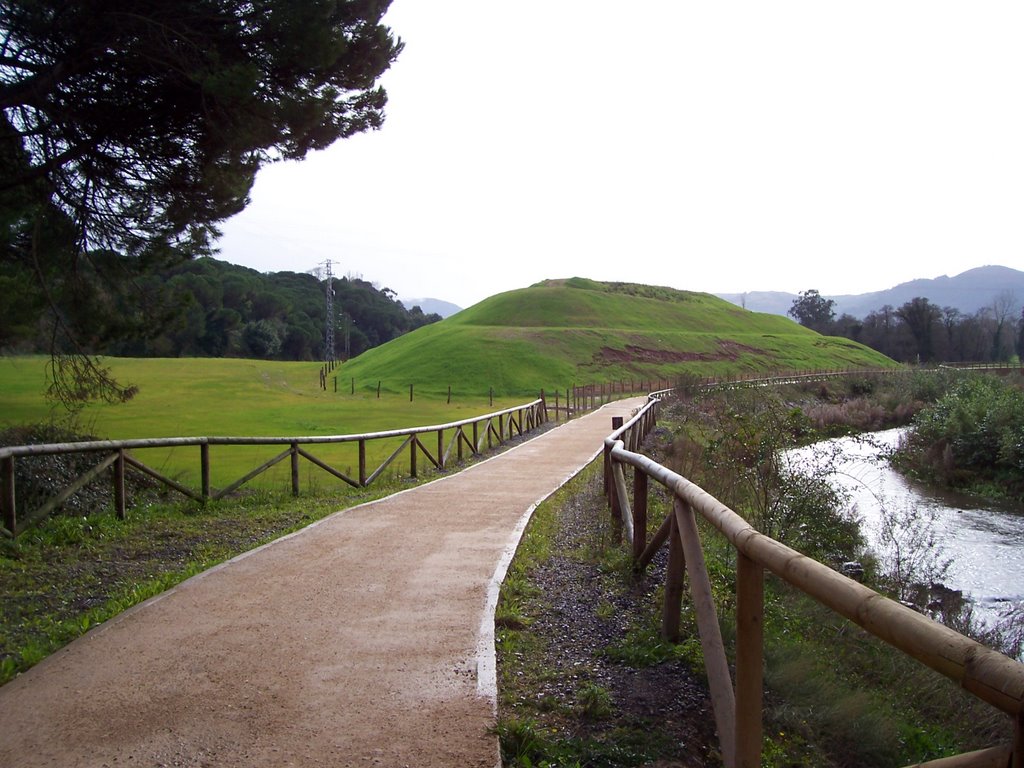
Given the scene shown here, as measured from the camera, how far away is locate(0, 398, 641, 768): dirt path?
3.73m

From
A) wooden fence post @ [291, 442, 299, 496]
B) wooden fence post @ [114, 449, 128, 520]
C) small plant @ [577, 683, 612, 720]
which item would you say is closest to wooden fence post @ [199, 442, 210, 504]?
wooden fence post @ [114, 449, 128, 520]

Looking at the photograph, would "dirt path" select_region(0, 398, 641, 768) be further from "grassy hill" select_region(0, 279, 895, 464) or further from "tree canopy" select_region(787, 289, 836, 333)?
"tree canopy" select_region(787, 289, 836, 333)

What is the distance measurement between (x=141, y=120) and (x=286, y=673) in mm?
7894

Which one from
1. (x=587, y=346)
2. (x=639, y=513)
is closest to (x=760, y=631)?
(x=639, y=513)

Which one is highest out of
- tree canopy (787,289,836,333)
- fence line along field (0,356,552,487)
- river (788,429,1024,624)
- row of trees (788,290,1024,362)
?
tree canopy (787,289,836,333)

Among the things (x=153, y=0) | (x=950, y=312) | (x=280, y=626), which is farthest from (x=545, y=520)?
(x=950, y=312)

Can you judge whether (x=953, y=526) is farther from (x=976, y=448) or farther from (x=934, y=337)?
(x=934, y=337)

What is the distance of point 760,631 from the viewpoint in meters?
3.14

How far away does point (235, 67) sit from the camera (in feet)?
28.6

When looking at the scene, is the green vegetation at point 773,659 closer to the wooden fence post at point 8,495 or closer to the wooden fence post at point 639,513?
the wooden fence post at point 639,513

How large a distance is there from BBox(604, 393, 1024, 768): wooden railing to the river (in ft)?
22.8

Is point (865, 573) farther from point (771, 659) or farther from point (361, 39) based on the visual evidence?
point (361, 39)

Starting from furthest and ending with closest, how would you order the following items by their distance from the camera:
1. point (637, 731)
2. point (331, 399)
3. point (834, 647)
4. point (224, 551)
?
point (331, 399) → point (224, 551) → point (834, 647) → point (637, 731)

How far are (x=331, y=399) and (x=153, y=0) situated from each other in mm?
39528
